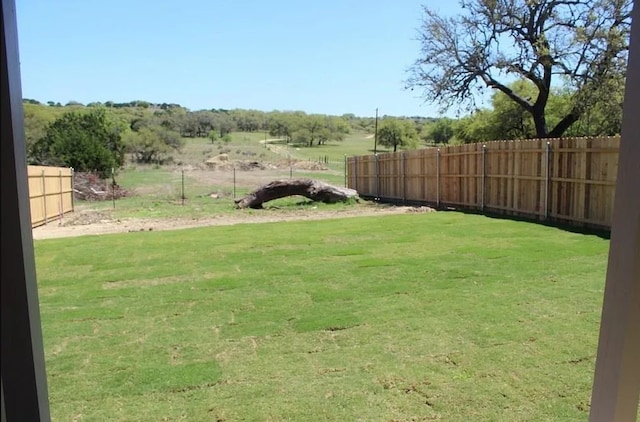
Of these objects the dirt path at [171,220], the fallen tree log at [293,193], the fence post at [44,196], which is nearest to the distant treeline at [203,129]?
the fallen tree log at [293,193]

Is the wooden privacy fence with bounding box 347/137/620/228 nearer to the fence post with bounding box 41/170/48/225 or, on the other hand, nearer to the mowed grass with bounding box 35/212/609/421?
the mowed grass with bounding box 35/212/609/421

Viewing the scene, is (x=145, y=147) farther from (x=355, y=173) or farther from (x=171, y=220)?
(x=171, y=220)

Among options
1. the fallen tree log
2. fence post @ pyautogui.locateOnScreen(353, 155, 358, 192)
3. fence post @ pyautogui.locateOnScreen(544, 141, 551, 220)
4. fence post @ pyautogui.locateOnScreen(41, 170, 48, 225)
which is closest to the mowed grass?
fence post @ pyautogui.locateOnScreen(544, 141, 551, 220)

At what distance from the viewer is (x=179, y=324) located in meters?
4.70

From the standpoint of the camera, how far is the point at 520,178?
12.2m

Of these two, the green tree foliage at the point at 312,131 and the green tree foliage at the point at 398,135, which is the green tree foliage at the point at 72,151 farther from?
the green tree foliage at the point at 312,131

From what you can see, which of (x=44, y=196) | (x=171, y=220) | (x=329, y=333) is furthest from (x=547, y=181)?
(x=44, y=196)

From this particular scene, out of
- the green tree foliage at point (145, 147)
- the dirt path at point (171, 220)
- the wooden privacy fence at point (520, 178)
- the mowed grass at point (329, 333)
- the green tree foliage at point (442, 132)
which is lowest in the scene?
the dirt path at point (171, 220)

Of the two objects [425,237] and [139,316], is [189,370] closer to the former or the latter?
[139,316]

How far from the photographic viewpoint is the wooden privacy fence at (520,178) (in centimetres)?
962

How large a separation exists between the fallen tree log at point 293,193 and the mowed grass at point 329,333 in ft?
31.2

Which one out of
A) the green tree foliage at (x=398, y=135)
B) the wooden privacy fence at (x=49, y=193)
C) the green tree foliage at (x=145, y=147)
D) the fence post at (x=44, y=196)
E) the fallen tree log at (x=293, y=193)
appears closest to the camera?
the wooden privacy fence at (x=49, y=193)

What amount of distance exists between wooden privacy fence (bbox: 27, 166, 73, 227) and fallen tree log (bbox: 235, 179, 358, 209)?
6.16 metres

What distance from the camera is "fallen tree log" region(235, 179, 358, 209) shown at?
18.0 m
